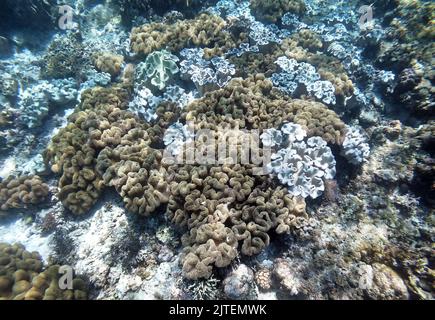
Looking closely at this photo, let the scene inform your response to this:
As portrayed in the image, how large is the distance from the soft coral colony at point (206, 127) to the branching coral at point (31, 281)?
18mm

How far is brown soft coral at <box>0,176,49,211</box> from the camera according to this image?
18.9ft

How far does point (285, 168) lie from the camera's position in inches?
200

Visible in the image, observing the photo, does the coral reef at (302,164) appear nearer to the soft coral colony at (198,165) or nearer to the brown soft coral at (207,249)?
the soft coral colony at (198,165)

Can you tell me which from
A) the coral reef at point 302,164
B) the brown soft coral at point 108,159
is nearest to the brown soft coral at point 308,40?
the coral reef at point 302,164

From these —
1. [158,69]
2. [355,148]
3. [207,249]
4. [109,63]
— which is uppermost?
[109,63]

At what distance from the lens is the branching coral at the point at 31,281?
14.0 ft

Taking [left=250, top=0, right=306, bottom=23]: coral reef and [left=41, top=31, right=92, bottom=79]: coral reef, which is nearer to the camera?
[left=41, top=31, right=92, bottom=79]: coral reef

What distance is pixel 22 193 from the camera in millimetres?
5742

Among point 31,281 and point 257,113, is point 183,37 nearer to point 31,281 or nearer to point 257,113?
point 257,113

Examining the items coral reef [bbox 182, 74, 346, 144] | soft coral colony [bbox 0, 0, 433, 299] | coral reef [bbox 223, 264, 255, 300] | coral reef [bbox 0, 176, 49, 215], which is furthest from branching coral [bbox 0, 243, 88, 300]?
coral reef [bbox 182, 74, 346, 144]

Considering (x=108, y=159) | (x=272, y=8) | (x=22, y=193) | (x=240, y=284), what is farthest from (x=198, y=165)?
(x=272, y=8)

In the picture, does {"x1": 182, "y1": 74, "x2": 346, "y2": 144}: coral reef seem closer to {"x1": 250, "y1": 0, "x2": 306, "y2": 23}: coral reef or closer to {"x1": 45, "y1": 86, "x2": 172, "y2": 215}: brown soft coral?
{"x1": 45, "y1": 86, "x2": 172, "y2": 215}: brown soft coral

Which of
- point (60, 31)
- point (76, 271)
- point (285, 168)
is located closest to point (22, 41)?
point (60, 31)

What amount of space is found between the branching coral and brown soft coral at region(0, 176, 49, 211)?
45.6 inches
